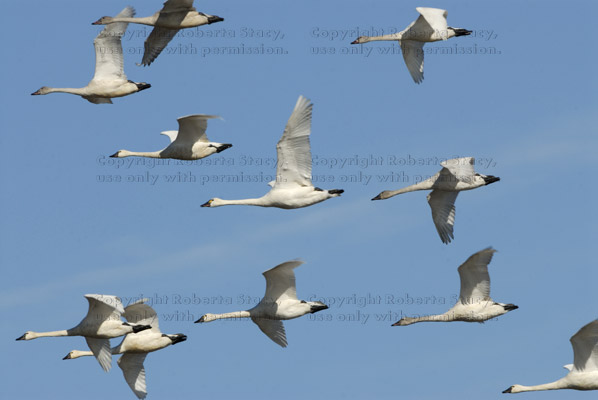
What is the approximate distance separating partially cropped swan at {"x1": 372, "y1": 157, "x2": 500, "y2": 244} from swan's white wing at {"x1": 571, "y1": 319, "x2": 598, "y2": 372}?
230 inches

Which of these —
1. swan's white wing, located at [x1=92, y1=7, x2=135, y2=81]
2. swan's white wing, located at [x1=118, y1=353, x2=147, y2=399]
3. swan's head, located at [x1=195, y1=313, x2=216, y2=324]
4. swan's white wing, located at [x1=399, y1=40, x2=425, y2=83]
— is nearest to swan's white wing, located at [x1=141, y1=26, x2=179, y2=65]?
swan's white wing, located at [x1=92, y1=7, x2=135, y2=81]

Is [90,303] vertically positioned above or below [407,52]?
below

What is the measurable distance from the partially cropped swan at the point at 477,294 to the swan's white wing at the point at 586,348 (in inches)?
89.4

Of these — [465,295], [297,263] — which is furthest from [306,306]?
[465,295]

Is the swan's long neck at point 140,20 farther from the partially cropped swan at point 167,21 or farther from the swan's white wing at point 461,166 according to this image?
the swan's white wing at point 461,166

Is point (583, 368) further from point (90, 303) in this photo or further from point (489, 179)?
point (90, 303)

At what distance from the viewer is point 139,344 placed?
42625 millimetres

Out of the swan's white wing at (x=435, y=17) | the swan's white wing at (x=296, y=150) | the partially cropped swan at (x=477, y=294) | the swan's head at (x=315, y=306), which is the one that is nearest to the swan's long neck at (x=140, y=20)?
the swan's white wing at (x=296, y=150)

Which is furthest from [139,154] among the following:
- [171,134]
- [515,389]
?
[515,389]

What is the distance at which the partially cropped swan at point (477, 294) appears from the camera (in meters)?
42.8

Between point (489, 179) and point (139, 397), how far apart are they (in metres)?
12.6

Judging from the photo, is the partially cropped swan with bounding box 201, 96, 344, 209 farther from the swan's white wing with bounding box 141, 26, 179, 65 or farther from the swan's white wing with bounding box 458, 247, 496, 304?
the swan's white wing with bounding box 141, 26, 179, 65

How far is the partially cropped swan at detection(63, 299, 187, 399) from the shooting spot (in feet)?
139

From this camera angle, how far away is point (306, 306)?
41.5 meters
